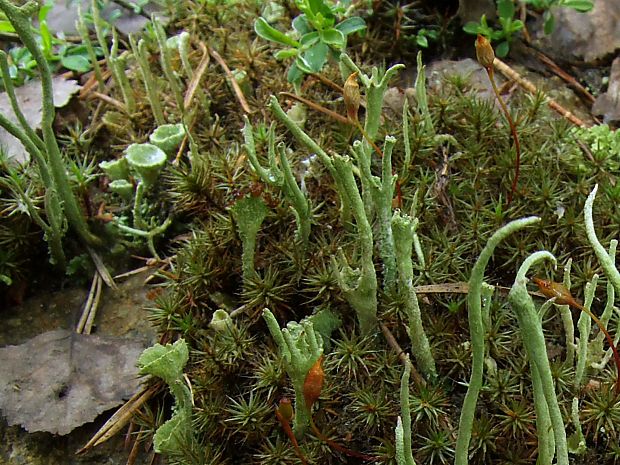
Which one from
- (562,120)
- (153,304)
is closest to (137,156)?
(153,304)

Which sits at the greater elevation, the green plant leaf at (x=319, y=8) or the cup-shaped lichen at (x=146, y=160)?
the green plant leaf at (x=319, y=8)

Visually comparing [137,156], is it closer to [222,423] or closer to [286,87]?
[286,87]

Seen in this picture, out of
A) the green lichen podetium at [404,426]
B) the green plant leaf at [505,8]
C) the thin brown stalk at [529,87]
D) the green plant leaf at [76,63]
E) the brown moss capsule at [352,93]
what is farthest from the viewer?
the green plant leaf at [76,63]

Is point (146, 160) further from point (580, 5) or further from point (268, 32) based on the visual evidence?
point (580, 5)

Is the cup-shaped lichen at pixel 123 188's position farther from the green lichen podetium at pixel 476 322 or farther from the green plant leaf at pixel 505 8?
the green plant leaf at pixel 505 8

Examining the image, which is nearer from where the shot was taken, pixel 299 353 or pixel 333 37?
pixel 299 353

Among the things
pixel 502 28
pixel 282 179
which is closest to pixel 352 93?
pixel 282 179

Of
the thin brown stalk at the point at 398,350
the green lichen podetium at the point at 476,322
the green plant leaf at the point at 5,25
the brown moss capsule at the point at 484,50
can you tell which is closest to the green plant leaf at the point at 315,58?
the brown moss capsule at the point at 484,50
